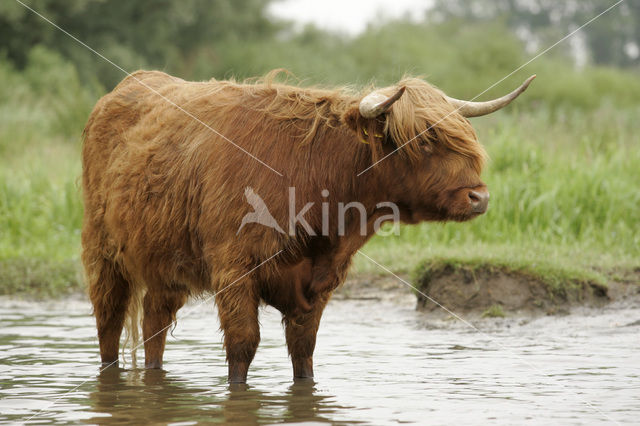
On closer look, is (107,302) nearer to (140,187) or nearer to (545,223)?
(140,187)

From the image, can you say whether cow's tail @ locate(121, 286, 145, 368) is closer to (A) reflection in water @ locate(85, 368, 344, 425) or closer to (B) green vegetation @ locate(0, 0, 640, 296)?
(A) reflection in water @ locate(85, 368, 344, 425)

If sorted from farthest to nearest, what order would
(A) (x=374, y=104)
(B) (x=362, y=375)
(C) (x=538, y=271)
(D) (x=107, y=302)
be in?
(C) (x=538, y=271) → (D) (x=107, y=302) → (B) (x=362, y=375) → (A) (x=374, y=104)

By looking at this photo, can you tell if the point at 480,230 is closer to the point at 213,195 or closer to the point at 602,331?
the point at 602,331

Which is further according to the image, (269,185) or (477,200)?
(269,185)

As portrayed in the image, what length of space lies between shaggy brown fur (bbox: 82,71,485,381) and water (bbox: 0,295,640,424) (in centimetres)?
41

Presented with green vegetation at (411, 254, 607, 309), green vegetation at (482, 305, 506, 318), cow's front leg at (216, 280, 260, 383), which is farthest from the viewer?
green vegetation at (411, 254, 607, 309)

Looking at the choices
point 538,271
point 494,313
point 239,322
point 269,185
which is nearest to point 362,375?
point 239,322

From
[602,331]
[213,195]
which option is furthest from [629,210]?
[213,195]

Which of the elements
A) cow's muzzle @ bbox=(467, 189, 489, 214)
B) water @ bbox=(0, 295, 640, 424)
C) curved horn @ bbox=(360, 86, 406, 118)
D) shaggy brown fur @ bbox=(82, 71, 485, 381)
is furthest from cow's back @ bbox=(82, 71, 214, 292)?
cow's muzzle @ bbox=(467, 189, 489, 214)

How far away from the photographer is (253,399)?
14.5ft

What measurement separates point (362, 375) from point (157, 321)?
1362 millimetres

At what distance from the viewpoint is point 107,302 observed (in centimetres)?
559

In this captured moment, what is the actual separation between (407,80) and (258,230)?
105cm

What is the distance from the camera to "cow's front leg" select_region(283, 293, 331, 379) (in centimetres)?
480
